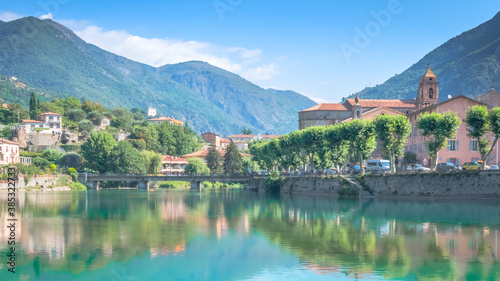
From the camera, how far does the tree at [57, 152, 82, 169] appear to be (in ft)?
447

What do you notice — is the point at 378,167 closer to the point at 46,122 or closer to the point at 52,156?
the point at 52,156

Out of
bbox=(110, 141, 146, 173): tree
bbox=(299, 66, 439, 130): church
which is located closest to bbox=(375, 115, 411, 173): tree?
bbox=(299, 66, 439, 130): church

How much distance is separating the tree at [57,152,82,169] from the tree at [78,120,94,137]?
47022 millimetres

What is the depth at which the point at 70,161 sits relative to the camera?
137375 mm

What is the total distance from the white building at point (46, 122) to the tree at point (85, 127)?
627 cm

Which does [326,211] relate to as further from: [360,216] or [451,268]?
[451,268]

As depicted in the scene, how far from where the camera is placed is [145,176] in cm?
12681

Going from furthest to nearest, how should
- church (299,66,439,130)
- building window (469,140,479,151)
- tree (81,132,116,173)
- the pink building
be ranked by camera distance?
tree (81,132,116,173)
church (299,66,439,130)
the pink building
building window (469,140,479,151)

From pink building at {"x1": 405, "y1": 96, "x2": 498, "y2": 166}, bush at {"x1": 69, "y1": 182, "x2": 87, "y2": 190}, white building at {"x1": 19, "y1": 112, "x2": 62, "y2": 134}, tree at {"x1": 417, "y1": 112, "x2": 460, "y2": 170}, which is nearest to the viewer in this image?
tree at {"x1": 417, "y1": 112, "x2": 460, "y2": 170}

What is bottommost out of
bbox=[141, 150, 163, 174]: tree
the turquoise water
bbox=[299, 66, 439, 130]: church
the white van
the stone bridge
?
the turquoise water

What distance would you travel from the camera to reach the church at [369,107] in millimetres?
132450

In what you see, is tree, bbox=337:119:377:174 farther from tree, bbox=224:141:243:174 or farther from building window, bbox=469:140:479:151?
tree, bbox=224:141:243:174

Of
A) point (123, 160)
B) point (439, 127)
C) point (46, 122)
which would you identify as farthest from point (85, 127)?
point (439, 127)

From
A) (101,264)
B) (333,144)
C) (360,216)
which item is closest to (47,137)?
(333,144)
